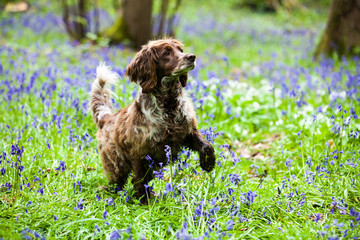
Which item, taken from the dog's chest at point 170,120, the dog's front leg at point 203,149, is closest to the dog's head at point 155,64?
the dog's chest at point 170,120

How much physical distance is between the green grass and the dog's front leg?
146 mm

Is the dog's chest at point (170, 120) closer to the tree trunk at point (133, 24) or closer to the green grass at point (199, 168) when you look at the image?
the green grass at point (199, 168)

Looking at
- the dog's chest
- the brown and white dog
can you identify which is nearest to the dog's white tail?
the brown and white dog

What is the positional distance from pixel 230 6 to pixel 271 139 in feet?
60.6

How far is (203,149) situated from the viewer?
3.15m

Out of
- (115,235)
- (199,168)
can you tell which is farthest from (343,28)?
(115,235)

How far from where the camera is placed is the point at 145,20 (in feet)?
31.9

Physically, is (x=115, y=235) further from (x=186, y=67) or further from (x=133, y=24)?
(x=133, y=24)

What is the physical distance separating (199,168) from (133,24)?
703 cm

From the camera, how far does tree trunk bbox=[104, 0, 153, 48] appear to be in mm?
9562

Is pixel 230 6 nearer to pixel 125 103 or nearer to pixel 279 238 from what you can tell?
pixel 125 103

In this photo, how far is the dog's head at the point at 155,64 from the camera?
310cm

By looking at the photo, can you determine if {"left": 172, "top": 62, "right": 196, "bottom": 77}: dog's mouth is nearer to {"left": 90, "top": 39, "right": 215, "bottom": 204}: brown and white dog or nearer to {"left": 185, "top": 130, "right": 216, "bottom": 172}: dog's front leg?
{"left": 90, "top": 39, "right": 215, "bottom": 204}: brown and white dog

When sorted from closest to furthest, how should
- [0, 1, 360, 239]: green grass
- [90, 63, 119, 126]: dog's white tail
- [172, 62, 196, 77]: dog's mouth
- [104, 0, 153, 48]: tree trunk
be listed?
1. [0, 1, 360, 239]: green grass
2. [172, 62, 196, 77]: dog's mouth
3. [90, 63, 119, 126]: dog's white tail
4. [104, 0, 153, 48]: tree trunk
